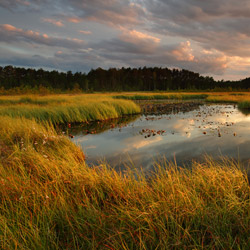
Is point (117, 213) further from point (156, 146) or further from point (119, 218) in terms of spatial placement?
point (156, 146)

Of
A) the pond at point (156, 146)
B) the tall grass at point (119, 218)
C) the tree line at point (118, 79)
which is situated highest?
the tree line at point (118, 79)

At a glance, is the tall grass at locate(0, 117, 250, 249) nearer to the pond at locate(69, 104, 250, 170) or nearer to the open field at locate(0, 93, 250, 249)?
the open field at locate(0, 93, 250, 249)

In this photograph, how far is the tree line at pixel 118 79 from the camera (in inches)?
3227

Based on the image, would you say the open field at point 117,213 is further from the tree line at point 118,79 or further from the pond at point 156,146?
the tree line at point 118,79

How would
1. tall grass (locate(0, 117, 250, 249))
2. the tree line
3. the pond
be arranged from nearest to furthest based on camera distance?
tall grass (locate(0, 117, 250, 249)) → the pond → the tree line

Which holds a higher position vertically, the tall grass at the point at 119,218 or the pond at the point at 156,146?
the tall grass at the point at 119,218

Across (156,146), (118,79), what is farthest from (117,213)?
(118,79)

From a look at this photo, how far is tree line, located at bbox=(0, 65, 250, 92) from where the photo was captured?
82.0m

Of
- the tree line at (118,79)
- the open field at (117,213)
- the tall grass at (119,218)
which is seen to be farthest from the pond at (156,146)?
the tree line at (118,79)

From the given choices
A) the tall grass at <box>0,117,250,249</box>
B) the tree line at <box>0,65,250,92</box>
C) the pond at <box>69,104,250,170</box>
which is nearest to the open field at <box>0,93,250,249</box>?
the tall grass at <box>0,117,250,249</box>

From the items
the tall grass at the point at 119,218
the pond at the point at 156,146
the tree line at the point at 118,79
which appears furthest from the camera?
the tree line at the point at 118,79

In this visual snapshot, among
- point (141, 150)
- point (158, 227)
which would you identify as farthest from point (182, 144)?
point (158, 227)

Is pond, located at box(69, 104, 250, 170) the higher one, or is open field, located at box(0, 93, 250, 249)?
open field, located at box(0, 93, 250, 249)

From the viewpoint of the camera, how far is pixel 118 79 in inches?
3819
